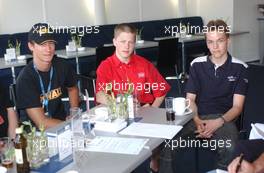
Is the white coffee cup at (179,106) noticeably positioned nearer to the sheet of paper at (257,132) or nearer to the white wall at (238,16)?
the sheet of paper at (257,132)

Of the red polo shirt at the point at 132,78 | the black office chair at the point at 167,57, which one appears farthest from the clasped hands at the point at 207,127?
the black office chair at the point at 167,57

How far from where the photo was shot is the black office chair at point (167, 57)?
5.54 metres

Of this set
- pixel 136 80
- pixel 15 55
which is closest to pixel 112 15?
pixel 15 55

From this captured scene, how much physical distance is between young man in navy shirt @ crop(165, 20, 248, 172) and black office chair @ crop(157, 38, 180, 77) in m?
2.62

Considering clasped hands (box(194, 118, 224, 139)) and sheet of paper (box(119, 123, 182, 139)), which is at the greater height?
sheet of paper (box(119, 123, 182, 139))

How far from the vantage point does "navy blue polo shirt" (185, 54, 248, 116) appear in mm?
2812

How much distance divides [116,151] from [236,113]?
4.19ft

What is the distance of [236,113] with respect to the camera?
2.74 meters

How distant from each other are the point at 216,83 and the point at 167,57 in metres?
2.79

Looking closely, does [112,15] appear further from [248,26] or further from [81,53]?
[248,26]

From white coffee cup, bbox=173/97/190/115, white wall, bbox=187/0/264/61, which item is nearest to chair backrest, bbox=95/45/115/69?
white coffee cup, bbox=173/97/190/115

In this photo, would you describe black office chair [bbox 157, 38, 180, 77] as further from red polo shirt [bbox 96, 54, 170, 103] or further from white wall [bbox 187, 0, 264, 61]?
white wall [bbox 187, 0, 264, 61]

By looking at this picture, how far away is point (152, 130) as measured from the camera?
6.68 feet

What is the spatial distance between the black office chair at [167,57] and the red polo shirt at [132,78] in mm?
2607
